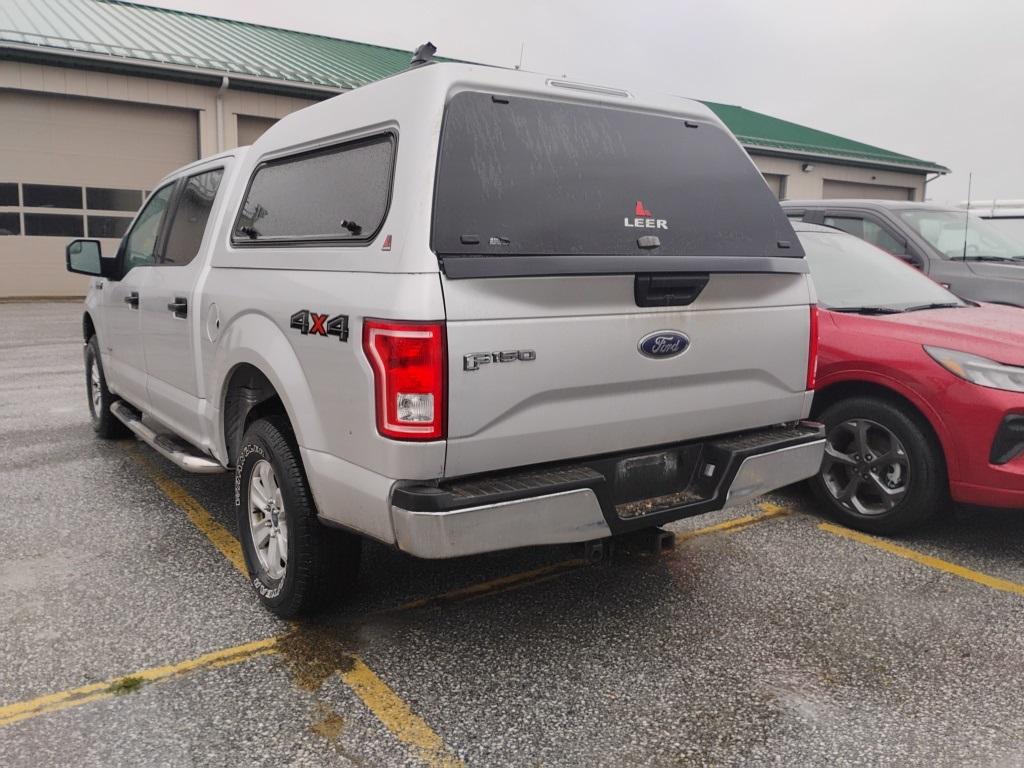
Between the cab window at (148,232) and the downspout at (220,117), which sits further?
the downspout at (220,117)

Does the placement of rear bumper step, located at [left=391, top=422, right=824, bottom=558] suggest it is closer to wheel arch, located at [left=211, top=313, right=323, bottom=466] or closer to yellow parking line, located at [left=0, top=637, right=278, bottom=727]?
wheel arch, located at [left=211, top=313, right=323, bottom=466]

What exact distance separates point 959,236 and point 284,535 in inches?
273

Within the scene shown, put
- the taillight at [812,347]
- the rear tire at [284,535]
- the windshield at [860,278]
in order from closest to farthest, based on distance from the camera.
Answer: the rear tire at [284,535] → the taillight at [812,347] → the windshield at [860,278]

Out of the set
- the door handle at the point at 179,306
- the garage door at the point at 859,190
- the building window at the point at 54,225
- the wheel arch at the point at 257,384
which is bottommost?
the wheel arch at the point at 257,384

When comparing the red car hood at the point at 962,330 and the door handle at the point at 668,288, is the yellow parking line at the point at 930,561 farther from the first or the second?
the door handle at the point at 668,288

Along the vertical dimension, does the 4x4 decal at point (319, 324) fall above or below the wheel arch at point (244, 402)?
above

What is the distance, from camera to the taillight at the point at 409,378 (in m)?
2.63

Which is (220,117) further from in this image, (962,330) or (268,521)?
(962,330)

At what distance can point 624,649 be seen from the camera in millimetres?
3309

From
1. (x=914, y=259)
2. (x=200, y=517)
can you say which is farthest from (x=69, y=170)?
(x=914, y=259)

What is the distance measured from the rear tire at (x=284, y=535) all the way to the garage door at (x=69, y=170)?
16.6 m

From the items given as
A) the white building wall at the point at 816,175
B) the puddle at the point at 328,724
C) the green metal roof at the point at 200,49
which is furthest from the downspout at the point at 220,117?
the puddle at the point at 328,724

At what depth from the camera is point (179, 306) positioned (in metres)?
4.30

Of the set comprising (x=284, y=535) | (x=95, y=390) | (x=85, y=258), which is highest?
(x=85, y=258)
